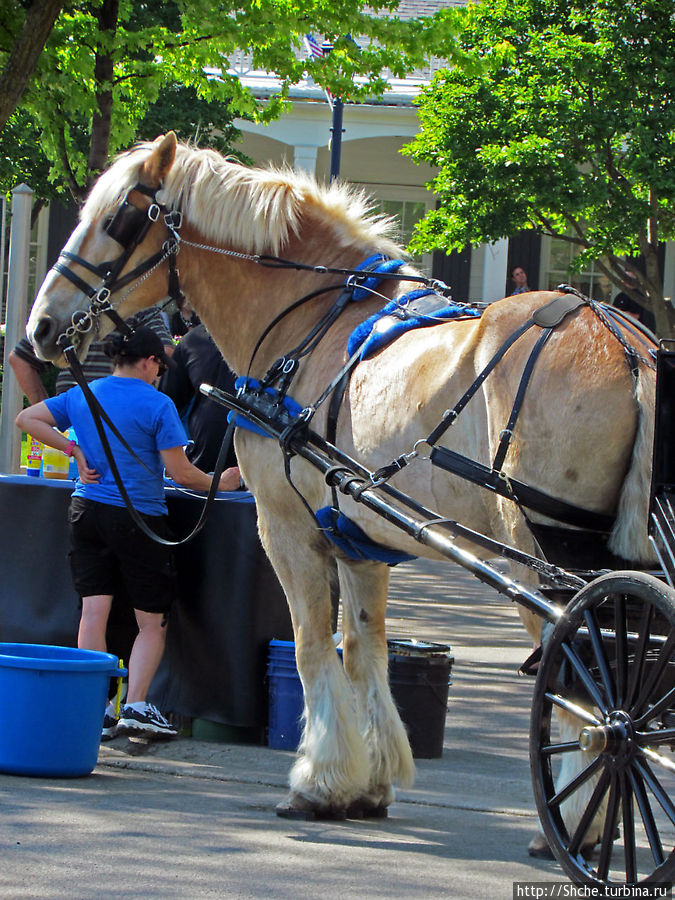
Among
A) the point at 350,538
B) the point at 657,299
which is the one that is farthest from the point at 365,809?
the point at 657,299

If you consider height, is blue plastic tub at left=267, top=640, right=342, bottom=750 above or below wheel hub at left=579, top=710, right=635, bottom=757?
below

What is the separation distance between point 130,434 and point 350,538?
5.44ft

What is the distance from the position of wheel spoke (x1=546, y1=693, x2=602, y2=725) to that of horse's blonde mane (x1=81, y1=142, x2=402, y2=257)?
2.27m

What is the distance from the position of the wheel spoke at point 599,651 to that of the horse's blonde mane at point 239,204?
7.37ft

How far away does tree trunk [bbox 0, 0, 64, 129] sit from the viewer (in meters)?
8.72

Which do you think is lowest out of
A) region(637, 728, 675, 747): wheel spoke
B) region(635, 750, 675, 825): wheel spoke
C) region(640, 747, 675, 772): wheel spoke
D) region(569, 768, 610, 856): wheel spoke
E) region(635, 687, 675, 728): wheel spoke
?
region(569, 768, 610, 856): wheel spoke

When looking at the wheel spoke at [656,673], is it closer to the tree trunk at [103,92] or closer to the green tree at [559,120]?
the tree trunk at [103,92]

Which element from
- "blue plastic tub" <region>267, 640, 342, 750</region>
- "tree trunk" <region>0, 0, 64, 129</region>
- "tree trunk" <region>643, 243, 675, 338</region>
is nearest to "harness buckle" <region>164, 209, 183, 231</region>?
"blue plastic tub" <region>267, 640, 342, 750</region>

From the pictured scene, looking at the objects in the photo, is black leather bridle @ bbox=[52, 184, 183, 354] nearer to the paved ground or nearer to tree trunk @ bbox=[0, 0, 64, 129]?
the paved ground

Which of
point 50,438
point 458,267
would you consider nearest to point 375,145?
point 458,267

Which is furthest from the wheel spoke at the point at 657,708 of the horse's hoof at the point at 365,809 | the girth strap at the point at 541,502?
the horse's hoof at the point at 365,809

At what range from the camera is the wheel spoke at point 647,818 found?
3.04 metres

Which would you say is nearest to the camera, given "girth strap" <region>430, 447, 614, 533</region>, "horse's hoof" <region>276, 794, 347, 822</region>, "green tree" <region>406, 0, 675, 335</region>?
"girth strap" <region>430, 447, 614, 533</region>

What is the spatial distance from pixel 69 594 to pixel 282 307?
7.10ft
